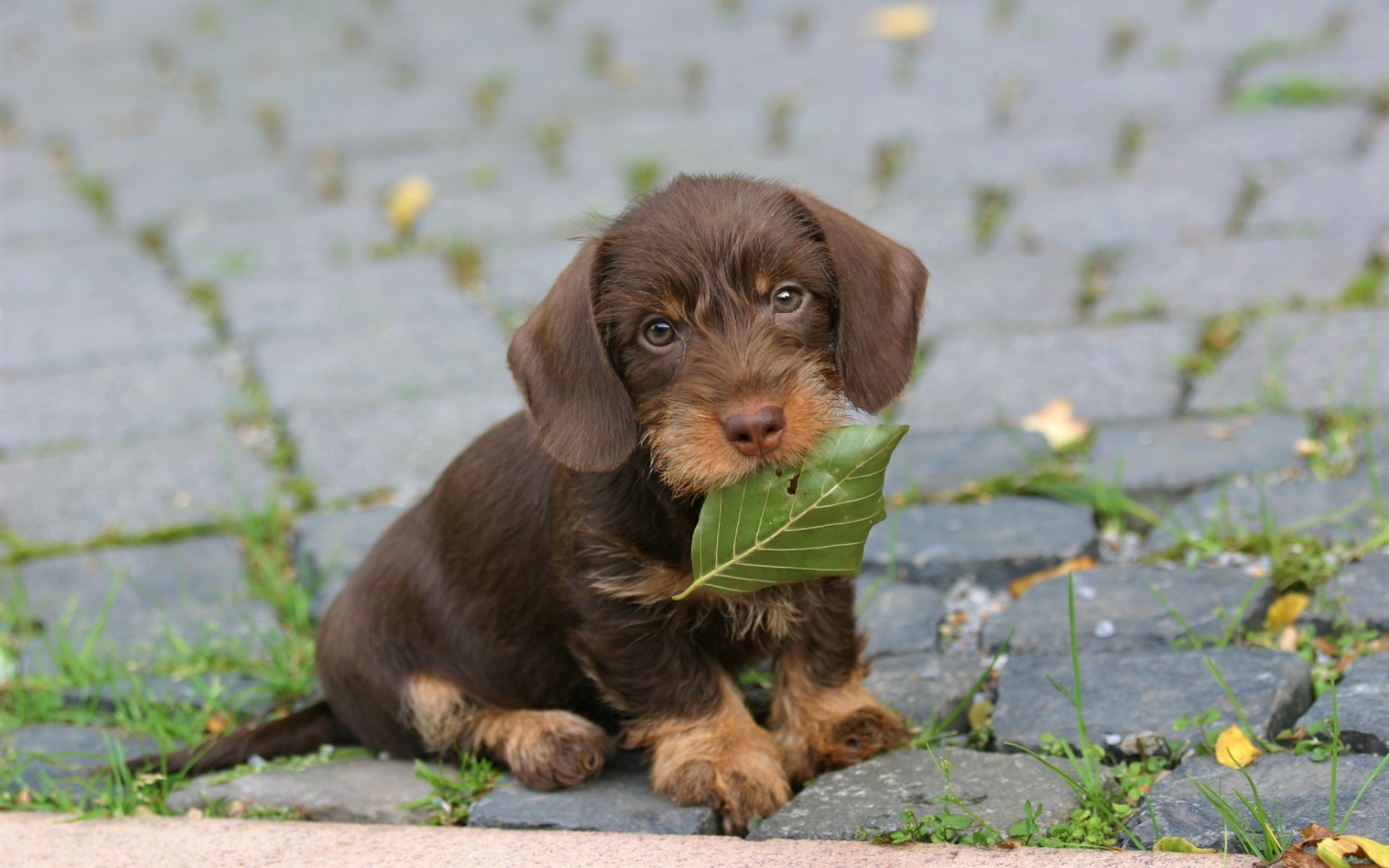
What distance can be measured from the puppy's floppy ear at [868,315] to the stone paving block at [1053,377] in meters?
1.79

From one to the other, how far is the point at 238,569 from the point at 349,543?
34cm

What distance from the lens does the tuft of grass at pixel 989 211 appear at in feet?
19.9

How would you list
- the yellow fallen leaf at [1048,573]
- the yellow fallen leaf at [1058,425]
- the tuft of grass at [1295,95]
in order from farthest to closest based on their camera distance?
the tuft of grass at [1295,95] < the yellow fallen leaf at [1058,425] < the yellow fallen leaf at [1048,573]

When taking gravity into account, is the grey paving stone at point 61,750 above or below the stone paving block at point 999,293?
below

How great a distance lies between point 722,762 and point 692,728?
117 mm

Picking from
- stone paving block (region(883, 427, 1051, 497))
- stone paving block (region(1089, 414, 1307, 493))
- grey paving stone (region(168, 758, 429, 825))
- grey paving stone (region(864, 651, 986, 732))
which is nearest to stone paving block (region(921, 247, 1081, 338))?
stone paving block (region(883, 427, 1051, 497))

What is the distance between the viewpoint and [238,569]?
14.1ft

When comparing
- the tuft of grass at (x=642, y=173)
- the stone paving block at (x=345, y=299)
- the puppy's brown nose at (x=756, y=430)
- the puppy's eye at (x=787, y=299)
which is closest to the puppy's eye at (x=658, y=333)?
the puppy's eye at (x=787, y=299)

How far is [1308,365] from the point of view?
4555 millimetres

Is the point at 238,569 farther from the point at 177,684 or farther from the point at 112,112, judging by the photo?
the point at 112,112

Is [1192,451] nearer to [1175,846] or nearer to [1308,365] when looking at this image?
[1308,365]

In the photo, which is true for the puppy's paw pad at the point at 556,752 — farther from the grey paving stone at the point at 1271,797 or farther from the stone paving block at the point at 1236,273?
the stone paving block at the point at 1236,273

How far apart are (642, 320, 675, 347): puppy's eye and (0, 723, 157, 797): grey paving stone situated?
1.58 meters

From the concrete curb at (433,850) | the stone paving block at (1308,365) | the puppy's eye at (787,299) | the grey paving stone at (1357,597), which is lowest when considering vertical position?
the concrete curb at (433,850)
